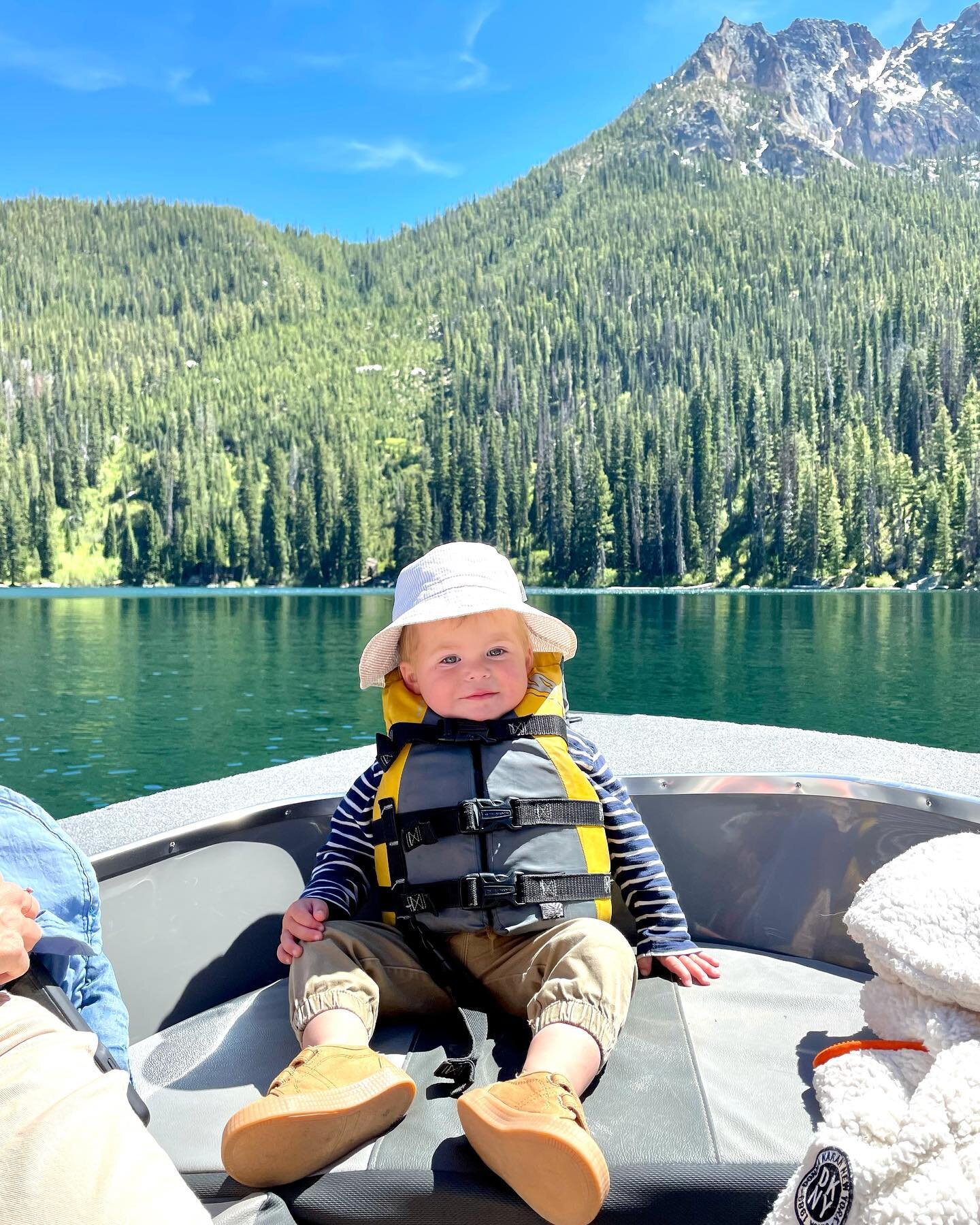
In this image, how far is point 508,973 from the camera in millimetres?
2471

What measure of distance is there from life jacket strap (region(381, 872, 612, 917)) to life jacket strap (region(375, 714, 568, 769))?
0.37 metres

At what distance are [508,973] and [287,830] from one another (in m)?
0.95

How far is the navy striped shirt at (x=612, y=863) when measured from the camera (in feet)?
8.97

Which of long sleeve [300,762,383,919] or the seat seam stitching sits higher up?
long sleeve [300,762,383,919]

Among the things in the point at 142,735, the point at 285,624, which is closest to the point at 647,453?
the point at 285,624

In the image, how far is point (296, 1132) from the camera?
182 cm

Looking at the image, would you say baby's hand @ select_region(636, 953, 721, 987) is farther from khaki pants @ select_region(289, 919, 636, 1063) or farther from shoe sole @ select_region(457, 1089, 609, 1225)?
shoe sole @ select_region(457, 1089, 609, 1225)

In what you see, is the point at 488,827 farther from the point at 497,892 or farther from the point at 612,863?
the point at 612,863

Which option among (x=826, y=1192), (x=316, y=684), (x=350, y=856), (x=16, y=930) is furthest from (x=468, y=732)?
(x=316, y=684)

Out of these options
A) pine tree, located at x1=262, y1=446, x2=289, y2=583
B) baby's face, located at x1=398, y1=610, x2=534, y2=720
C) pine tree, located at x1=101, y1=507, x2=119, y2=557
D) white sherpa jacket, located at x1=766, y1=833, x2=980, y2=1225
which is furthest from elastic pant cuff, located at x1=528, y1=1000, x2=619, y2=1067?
pine tree, located at x1=101, y1=507, x2=119, y2=557

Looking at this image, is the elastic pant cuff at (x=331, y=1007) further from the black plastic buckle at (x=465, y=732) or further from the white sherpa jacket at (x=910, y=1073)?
the white sherpa jacket at (x=910, y=1073)

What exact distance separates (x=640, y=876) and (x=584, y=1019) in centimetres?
65

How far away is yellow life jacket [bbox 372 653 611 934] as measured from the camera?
99.4 inches

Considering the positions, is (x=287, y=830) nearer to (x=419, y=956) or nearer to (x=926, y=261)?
(x=419, y=956)
